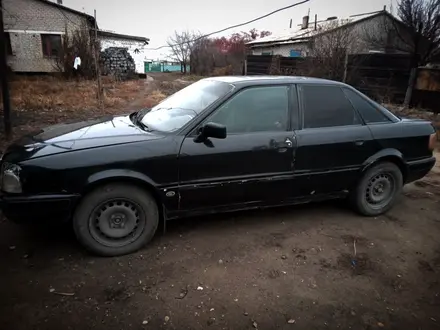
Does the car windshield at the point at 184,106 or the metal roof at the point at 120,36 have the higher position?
the metal roof at the point at 120,36

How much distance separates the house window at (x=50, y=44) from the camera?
22.3 m

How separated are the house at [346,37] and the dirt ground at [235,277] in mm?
11823

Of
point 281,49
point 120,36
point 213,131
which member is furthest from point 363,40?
point 213,131

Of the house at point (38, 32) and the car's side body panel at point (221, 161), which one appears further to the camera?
the house at point (38, 32)

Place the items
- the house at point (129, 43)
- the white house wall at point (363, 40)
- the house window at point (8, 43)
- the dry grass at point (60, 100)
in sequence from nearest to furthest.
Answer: the dry grass at point (60, 100)
the white house wall at point (363, 40)
the house window at point (8, 43)
the house at point (129, 43)

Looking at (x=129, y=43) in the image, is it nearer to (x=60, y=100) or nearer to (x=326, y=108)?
(x=60, y=100)

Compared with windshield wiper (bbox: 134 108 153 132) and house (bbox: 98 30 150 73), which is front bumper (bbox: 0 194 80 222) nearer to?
windshield wiper (bbox: 134 108 153 132)

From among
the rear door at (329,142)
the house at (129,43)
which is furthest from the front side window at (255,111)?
the house at (129,43)

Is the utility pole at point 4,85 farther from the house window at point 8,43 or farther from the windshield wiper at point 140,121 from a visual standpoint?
the house window at point 8,43

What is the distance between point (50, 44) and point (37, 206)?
928 inches

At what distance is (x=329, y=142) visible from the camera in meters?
3.57

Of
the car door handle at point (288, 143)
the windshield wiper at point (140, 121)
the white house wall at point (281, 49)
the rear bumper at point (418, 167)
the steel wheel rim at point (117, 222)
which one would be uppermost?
the white house wall at point (281, 49)

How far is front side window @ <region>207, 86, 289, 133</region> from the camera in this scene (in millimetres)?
3268

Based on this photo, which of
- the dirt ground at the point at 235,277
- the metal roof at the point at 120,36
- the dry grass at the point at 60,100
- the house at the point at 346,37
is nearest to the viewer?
the dirt ground at the point at 235,277
